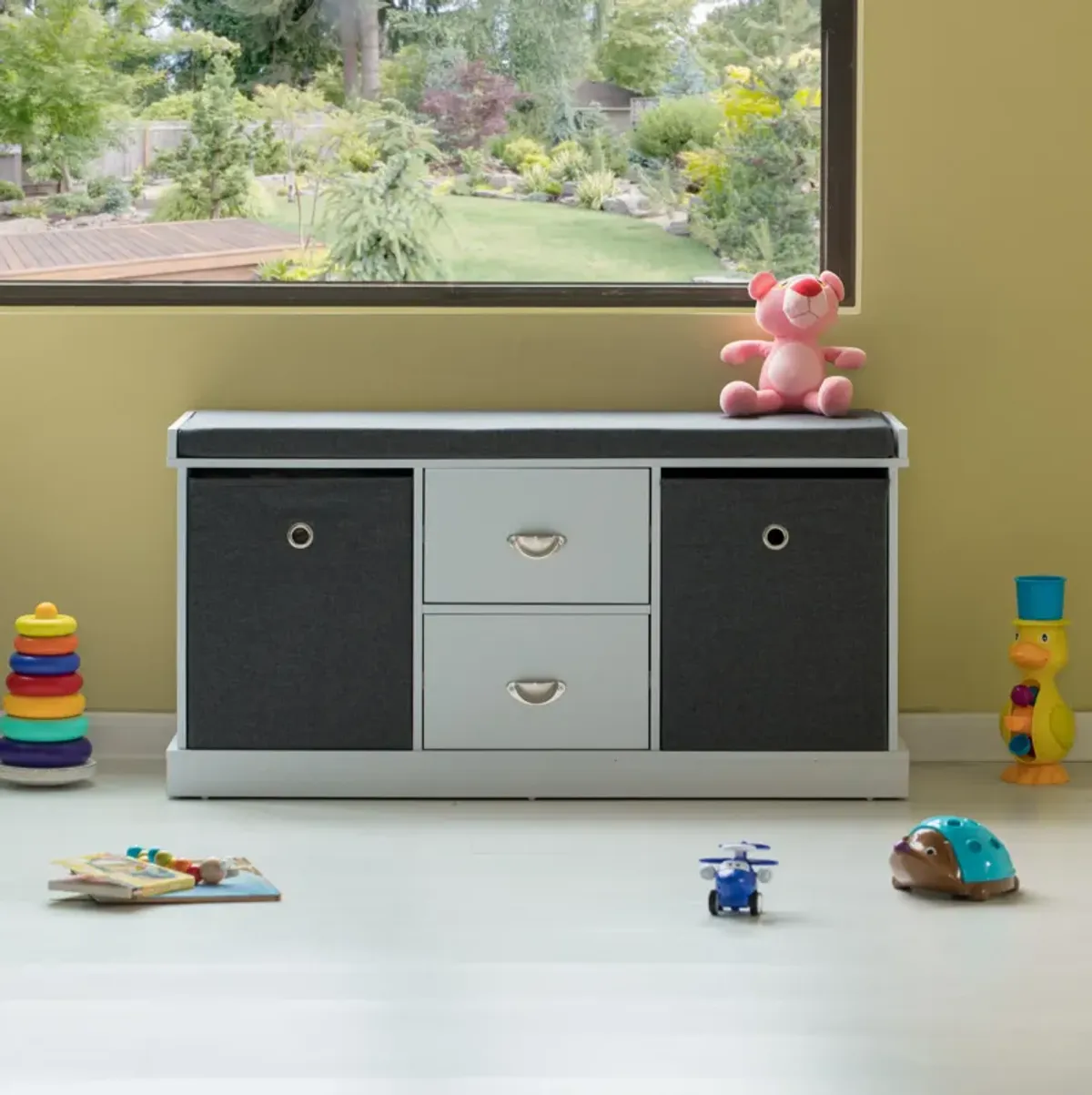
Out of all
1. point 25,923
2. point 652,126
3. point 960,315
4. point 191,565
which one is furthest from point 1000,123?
point 25,923

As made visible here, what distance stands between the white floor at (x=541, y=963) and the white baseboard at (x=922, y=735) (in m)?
0.46

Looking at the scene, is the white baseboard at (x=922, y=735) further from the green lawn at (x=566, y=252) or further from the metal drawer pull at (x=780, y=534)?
the green lawn at (x=566, y=252)

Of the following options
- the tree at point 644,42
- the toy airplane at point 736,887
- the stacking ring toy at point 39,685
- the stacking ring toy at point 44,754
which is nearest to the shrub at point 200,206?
the tree at point 644,42

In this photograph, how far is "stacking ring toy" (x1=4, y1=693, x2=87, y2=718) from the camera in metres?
3.37

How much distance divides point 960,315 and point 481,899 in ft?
5.41

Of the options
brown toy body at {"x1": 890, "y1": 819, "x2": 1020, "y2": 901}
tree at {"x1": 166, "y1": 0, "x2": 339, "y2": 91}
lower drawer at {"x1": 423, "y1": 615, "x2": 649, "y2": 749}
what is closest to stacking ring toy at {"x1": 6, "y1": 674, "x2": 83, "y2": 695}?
lower drawer at {"x1": 423, "y1": 615, "x2": 649, "y2": 749}

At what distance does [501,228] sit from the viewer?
3.67 m

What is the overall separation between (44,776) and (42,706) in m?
0.14

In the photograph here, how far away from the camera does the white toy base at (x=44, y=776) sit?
130 inches

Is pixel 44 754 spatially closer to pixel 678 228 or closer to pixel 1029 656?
pixel 678 228

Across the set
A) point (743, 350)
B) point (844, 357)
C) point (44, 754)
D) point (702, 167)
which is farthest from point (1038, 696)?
point (44, 754)

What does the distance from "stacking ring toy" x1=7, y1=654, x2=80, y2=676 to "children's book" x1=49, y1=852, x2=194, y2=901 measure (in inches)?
29.7

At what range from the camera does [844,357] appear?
344 cm

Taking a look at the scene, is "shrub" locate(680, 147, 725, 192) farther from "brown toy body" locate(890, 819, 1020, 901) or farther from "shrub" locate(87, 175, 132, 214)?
"brown toy body" locate(890, 819, 1020, 901)
